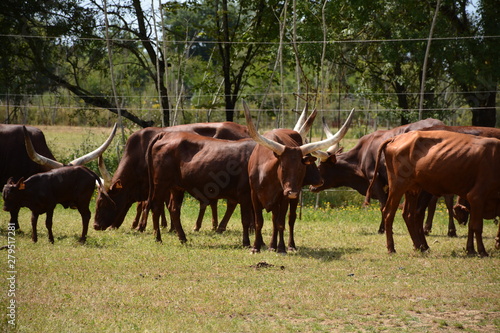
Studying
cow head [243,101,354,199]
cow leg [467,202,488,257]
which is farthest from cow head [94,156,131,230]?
cow leg [467,202,488,257]

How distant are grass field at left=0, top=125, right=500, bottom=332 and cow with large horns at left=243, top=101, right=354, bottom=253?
0.53m

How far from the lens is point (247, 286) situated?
7762 millimetres

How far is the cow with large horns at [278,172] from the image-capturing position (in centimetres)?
948

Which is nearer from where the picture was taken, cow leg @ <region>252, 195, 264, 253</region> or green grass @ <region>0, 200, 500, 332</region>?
green grass @ <region>0, 200, 500, 332</region>

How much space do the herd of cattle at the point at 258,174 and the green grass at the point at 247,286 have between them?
0.58 metres

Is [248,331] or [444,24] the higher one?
[444,24]

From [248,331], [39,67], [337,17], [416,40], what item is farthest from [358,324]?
[39,67]

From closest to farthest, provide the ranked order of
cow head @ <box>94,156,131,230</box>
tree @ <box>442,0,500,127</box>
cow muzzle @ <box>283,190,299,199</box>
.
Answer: cow muzzle @ <box>283,190,299,199</box> → cow head @ <box>94,156,131,230</box> → tree @ <box>442,0,500,127</box>

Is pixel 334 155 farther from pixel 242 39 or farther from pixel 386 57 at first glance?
pixel 242 39

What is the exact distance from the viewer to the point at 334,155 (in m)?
12.8

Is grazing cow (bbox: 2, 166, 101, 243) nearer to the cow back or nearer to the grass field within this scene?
the grass field

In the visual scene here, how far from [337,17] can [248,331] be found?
14.4 meters

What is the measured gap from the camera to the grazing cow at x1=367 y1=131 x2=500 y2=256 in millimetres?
9398

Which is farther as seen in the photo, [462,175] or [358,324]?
[462,175]
